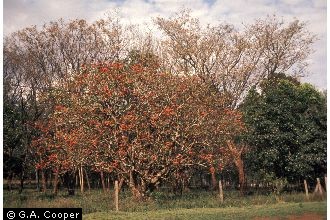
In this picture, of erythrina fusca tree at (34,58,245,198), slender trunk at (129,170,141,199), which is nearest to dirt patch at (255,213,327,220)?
erythrina fusca tree at (34,58,245,198)

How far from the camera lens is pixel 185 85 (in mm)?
20172

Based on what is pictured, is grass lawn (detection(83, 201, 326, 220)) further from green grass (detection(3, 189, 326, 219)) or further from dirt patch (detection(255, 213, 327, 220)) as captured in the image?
dirt patch (detection(255, 213, 327, 220))

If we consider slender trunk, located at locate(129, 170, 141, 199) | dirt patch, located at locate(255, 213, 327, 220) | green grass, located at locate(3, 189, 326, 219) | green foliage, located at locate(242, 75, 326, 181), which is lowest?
dirt patch, located at locate(255, 213, 327, 220)

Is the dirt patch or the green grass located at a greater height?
the green grass

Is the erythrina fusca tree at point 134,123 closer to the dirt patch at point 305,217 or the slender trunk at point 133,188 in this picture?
the slender trunk at point 133,188

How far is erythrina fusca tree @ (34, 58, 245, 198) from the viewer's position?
19047 mm

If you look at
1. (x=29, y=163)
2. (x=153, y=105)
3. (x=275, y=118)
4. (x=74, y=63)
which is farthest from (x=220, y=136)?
(x=29, y=163)

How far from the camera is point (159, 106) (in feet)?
63.2

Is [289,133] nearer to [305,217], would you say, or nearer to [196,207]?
[196,207]

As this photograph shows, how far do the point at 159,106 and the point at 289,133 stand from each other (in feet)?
22.8

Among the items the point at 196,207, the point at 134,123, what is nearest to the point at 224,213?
the point at 196,207

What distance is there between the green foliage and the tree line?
0.17ft

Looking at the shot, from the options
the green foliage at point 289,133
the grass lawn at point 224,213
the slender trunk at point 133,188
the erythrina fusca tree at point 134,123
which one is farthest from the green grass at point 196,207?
the green foliage at point 289,133

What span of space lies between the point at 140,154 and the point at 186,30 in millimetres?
10739
